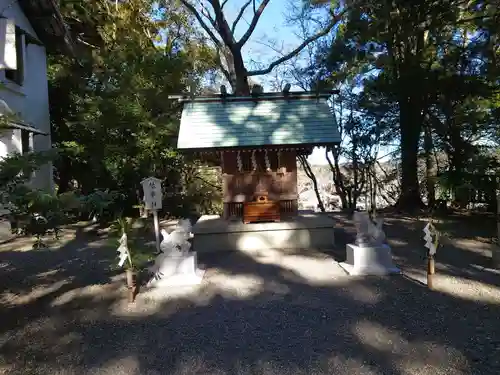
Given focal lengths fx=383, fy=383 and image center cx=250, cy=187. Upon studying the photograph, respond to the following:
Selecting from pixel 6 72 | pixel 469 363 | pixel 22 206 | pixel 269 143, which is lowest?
pixel 469 363

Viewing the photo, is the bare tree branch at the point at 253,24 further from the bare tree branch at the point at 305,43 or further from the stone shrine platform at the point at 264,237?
the stone shrine platform at the point at 264,237

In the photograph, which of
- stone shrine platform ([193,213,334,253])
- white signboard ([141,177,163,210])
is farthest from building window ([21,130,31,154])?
stone shrine platform ([193,213,334,253])

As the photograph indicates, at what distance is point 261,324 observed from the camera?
14.6 feet

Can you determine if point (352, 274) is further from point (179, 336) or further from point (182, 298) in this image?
point (179, 336)

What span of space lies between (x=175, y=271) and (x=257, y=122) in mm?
4384

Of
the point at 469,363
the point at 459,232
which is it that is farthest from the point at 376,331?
the point at 459,232

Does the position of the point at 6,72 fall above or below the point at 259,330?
above

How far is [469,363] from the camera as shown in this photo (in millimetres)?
3428

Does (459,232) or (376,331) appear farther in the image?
(459,232)

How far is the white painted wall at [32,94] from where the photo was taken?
9773 millimetres

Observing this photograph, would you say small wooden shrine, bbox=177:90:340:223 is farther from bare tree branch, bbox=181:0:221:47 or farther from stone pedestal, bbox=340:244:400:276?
bare tree branch, bbox=181:0:221:47

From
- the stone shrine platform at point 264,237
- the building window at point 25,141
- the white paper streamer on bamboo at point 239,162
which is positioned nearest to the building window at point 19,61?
the building window at point 25,141

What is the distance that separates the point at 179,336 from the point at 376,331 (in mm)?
2148

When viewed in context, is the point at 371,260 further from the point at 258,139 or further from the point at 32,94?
the point at 32,94
